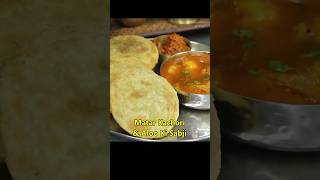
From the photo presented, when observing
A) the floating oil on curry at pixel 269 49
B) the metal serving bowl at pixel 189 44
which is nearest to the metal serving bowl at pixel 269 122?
the floating oil on curry at pixel 269 49

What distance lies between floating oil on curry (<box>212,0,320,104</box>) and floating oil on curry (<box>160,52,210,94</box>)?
6 centimetres

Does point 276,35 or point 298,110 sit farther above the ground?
point 276,35

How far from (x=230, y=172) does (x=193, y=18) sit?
0.77 metres

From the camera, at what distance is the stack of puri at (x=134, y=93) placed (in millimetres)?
2234

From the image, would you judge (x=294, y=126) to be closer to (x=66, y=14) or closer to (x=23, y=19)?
(x=66, y=14)

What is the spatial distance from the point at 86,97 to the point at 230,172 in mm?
786

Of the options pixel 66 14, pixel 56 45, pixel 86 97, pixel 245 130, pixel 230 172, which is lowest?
pixel 230 172

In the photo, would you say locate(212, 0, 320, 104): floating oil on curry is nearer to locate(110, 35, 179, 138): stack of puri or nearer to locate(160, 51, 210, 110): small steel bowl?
locate(160, 51, 210, 110): small steel bowl

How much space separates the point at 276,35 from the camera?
2287 mm

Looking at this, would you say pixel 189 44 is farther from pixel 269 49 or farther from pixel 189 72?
pixel 269 49

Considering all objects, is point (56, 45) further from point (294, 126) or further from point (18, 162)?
point (294, 126)

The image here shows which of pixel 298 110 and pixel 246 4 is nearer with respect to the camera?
pixel 298 110

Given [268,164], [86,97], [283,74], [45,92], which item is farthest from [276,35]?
[45,92]

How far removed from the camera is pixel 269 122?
2.23 m
